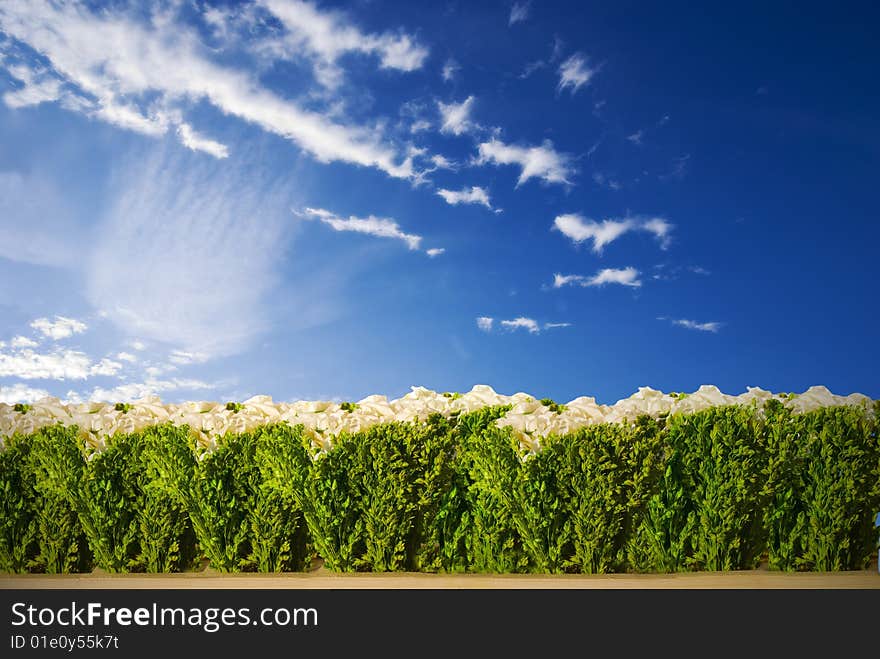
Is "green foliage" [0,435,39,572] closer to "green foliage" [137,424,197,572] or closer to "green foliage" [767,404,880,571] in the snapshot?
"green foliage" [137,424,197,572]

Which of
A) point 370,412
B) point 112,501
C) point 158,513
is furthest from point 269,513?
point 112,501

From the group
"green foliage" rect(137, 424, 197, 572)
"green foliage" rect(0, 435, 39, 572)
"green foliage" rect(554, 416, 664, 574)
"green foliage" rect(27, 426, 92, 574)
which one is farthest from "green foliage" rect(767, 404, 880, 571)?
"green foliage" rect(0, 435, 39, 572)

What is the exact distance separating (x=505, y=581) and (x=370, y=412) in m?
2.53

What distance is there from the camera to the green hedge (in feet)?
27.4

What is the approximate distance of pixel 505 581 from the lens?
26.5ft

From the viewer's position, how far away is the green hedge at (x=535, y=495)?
8.36 m

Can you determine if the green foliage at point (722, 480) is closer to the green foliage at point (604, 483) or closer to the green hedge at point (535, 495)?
the green hedge at point (535, 495)

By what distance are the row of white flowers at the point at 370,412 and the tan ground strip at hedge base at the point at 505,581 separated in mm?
1534

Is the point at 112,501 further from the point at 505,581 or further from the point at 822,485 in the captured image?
the point at 822,485

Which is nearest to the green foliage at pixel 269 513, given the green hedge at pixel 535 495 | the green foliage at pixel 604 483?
the green hedge at pixel 535 495

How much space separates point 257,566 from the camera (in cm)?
889

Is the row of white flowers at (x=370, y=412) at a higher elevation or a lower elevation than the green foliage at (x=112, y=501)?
higher
